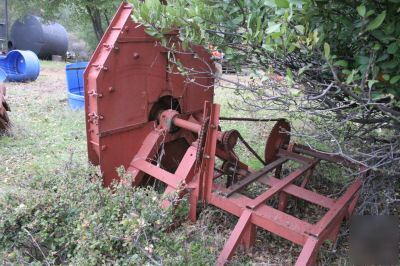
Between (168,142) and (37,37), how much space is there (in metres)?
18.6

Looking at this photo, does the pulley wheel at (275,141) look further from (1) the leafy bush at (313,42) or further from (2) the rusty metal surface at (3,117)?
(2) the rusty metal surface at (3,117)

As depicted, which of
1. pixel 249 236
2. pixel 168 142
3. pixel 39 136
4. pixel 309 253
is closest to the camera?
pixel 309 253

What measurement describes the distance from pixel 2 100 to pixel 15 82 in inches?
281

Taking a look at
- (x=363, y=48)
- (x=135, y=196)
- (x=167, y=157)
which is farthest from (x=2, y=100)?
(x=363, y=48)

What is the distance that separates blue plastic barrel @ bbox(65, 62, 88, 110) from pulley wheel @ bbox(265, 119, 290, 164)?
5180mm

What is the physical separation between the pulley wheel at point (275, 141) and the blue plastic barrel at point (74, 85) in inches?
204

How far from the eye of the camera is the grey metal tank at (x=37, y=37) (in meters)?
20.3

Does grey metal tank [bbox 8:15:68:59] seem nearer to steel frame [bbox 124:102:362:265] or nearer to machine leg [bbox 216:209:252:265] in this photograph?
steel frame [bbox 124:102:362:265]

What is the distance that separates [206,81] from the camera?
4684mm

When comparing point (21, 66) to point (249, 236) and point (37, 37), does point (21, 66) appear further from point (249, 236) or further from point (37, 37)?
point (249, 236)

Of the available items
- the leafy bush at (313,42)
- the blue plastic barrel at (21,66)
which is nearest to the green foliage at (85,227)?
the leafy bush at (313,42)

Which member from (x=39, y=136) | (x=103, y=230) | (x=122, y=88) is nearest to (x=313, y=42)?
(x=103, y=230)

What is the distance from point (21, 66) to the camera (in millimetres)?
13617

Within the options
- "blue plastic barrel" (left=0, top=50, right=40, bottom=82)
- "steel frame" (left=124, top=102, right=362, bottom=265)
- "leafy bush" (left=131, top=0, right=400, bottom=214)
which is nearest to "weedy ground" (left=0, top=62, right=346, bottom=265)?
"steel frame" (left=124, top=102, right=362, bottom=265)
